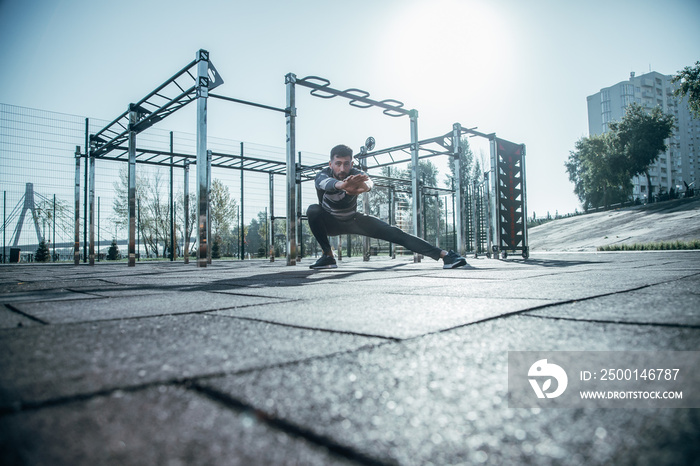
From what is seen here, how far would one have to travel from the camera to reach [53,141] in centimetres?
1180

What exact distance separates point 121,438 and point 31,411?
0.56 ft

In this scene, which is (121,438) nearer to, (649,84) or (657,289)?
(657,289)

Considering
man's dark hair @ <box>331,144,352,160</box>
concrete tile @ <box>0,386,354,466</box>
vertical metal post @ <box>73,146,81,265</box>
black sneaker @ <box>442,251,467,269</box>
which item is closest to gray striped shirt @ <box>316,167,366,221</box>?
man's dark hair @ <box>331,144,352,160</box>

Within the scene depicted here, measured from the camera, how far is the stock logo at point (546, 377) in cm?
60

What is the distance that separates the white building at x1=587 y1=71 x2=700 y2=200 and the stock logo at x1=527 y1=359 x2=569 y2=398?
92.9 m

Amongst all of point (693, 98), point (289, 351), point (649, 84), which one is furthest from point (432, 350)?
point (649, 84)

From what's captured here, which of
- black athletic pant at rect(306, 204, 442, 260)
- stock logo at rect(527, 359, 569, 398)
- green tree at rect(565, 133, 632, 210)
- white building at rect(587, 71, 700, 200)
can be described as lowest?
stock logo at rect(527, 359, 569, 398)

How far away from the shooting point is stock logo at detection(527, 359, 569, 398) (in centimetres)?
60

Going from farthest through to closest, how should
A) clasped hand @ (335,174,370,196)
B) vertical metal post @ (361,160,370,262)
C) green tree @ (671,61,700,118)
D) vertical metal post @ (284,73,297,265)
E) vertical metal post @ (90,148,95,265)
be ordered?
1. green tree @ (671,61,700,118)
2. vertical metal post @ (361,160,370,262)
3. vertical metal post @ (90,148,95,265)
4. vertical metal post @ (284,73,297,265)
5. clasped hand @ (335,174,370,196)

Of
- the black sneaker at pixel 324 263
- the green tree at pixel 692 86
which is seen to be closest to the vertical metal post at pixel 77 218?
the black sneaker at pixel 324 263

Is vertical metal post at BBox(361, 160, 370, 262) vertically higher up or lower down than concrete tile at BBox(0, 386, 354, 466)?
higher up

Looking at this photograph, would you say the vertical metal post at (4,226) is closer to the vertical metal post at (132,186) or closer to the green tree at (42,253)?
the green tree at (42,253)

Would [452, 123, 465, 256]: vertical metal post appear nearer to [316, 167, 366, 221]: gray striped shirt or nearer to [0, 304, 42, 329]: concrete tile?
[316, 167, 366, 221]: gray striped shirt

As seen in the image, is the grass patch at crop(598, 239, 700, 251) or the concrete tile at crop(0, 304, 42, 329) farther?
the grass patch at crop(598, 239, 700, 251)
